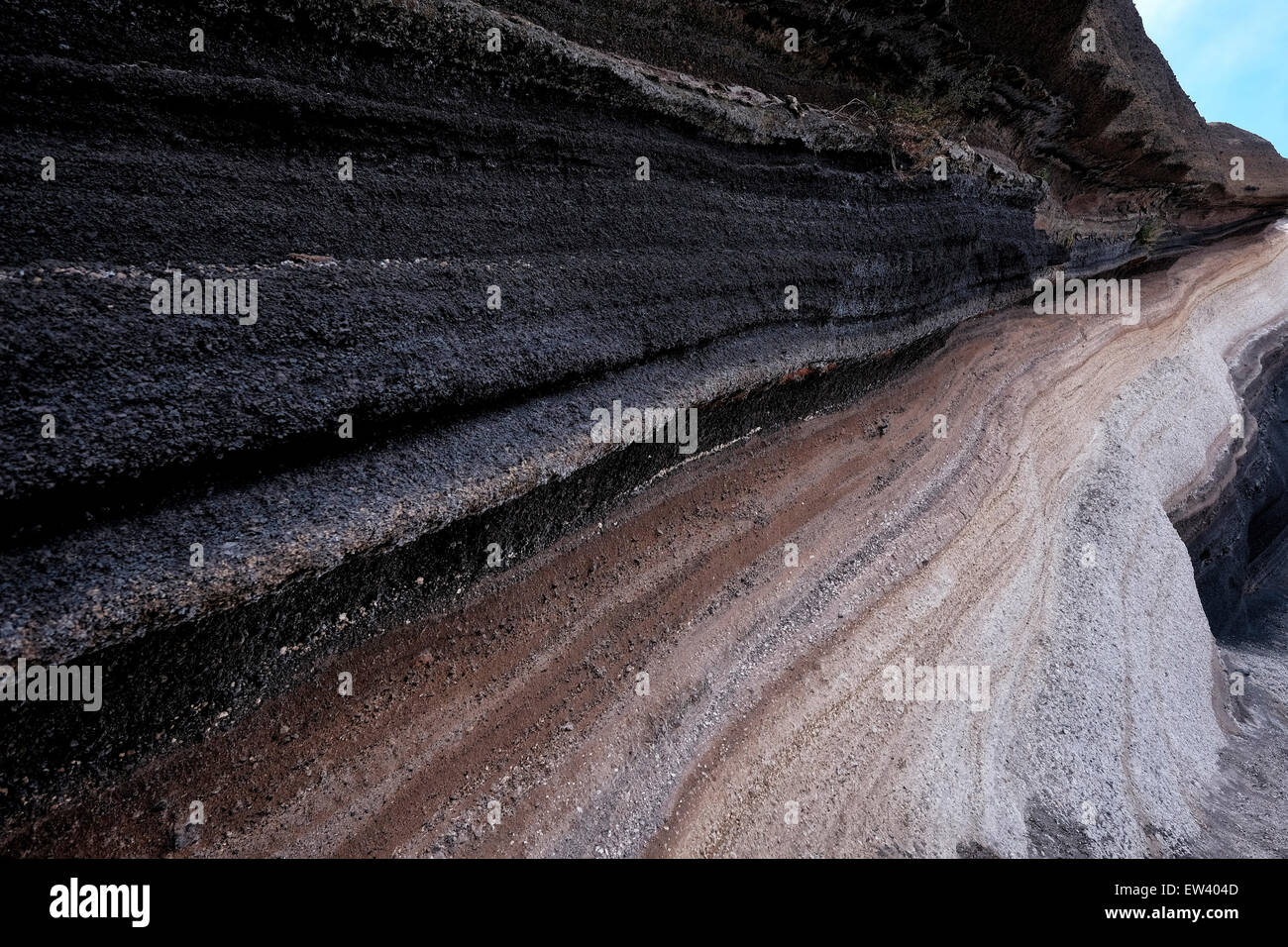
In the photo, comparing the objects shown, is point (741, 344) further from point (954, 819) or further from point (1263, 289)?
point (1263, 289)

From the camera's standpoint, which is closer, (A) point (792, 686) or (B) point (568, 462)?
(B) point (568, 462)

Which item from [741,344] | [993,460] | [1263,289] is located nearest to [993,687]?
[993,460]

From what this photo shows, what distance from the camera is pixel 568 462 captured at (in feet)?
9.18

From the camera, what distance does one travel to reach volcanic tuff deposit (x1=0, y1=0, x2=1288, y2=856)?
6.75 feet

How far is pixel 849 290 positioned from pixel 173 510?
11.9 feet

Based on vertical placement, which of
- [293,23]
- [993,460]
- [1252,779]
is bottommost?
[1252,779]

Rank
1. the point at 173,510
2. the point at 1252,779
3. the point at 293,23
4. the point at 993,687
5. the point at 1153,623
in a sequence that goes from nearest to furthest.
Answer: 1. the point at 173,510
2. the point at 293,23
3. the point at 993,687
4. the point at 1252,779
5. the point at 1153,623

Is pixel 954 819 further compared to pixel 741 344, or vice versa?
pixel 741 344

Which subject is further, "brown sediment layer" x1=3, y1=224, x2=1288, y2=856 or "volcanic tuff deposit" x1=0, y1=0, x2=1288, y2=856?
"brown sediment layer" x1=3, y1=224, x2=1288, y2=856

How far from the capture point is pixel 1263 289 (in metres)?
8.84

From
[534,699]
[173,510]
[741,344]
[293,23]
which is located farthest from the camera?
[741,344]

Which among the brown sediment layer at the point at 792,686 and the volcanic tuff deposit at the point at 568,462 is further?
the brown sediment layer at the point at 792,686

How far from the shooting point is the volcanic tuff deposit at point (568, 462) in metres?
2.06

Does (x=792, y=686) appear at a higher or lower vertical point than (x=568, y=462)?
lower
